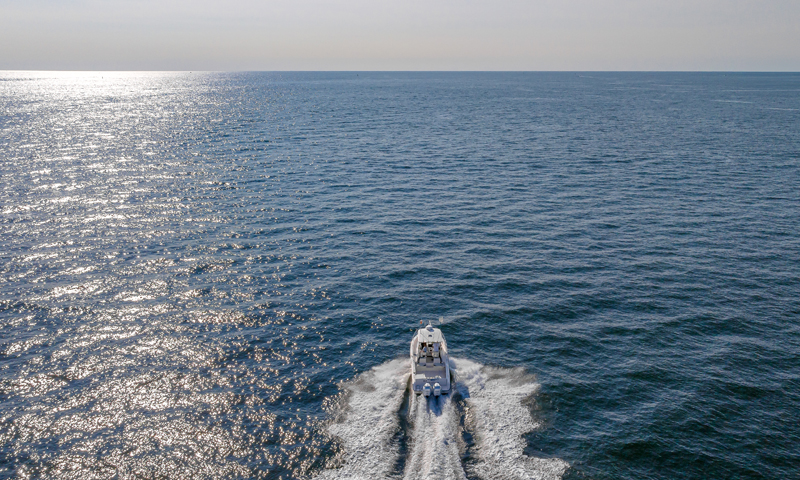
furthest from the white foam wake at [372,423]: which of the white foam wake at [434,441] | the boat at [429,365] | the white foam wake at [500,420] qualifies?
the white foam wake at [500,420]

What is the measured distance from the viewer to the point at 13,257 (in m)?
56.9

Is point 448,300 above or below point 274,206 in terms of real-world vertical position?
below

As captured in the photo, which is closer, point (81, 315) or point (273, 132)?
point (81, 315)

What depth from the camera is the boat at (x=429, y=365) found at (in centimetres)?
3578

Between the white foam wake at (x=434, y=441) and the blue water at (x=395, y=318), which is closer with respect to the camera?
the white foam wake at (x=434, y=441)

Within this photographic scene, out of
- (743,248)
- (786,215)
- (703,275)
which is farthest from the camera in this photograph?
(786,215)

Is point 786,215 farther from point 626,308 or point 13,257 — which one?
point 13,257

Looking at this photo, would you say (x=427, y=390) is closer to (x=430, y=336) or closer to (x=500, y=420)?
(x=430, y=336)

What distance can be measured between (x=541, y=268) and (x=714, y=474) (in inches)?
1163

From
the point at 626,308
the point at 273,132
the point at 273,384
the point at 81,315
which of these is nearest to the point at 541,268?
the point at 626,308

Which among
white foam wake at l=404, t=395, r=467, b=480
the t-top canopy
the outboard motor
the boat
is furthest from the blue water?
the t-top canopy

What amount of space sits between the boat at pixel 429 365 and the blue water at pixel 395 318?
1.33 metres

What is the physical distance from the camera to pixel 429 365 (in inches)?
1480

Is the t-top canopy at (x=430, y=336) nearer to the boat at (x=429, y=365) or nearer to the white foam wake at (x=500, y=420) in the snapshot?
the boat at (x=429, y=365)
